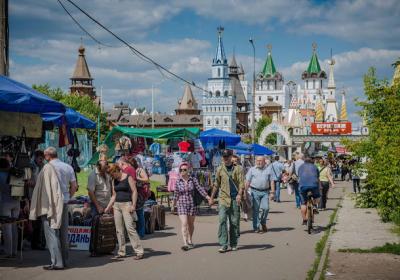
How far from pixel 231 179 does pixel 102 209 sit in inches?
102

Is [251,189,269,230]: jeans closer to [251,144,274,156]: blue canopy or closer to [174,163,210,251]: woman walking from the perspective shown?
[174,163,210,251]: woman walking

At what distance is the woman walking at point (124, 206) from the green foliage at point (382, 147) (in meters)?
8.64

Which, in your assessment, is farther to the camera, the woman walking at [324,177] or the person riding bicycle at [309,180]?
the woman walking at [324,177]

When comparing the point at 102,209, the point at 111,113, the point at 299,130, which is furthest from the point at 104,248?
the point at 111,113

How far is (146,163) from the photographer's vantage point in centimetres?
1958

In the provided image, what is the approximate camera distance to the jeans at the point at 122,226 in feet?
35.6

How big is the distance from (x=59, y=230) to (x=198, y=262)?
2420 millimetres

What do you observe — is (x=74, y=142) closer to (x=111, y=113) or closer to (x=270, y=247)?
(x=270, y=247)

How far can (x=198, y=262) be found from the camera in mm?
10633

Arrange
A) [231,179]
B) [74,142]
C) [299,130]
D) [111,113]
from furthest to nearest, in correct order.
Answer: [111,113], [299,130], [74,142], [231,179]

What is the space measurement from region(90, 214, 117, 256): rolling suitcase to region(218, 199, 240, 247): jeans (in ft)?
Result: 6.77

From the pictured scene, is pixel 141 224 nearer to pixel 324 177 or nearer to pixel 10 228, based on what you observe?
pixel 10 228

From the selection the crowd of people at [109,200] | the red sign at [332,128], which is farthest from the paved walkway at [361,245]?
the red sign at [332,128]

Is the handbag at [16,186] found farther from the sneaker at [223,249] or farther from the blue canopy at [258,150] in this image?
the blue canopy at [258,150]
